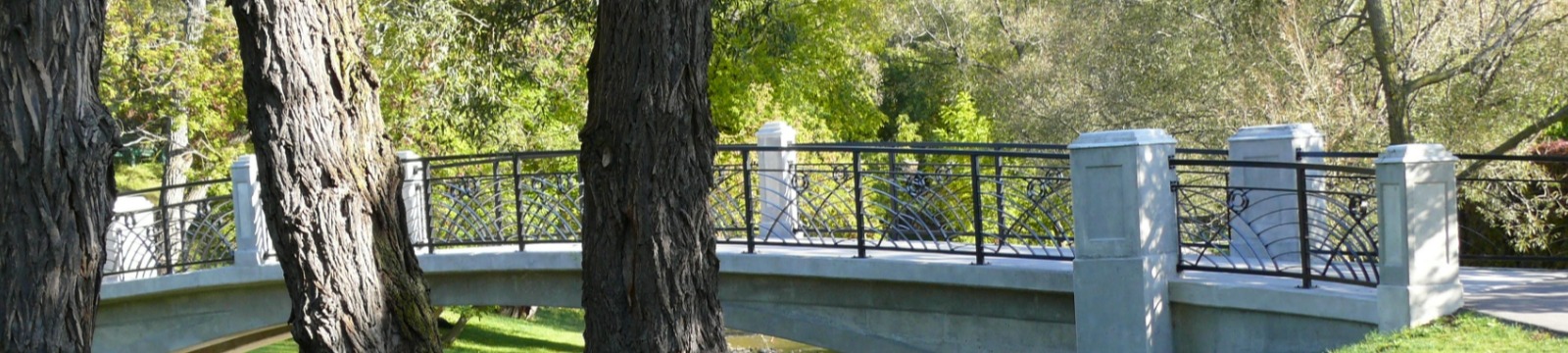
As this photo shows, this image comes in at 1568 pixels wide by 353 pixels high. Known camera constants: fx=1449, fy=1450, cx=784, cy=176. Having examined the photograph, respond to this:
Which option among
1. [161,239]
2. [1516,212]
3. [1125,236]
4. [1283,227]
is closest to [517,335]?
[161,239]

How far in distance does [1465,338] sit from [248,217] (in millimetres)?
10856

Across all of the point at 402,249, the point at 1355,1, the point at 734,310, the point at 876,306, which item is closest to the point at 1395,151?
the point at 876,306

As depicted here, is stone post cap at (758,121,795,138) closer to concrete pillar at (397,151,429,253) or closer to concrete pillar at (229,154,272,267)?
concrete pillar at (397,151,429,253)

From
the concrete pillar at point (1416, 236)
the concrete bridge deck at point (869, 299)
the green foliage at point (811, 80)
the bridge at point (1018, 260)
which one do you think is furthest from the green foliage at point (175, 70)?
the concrete pillar at point (1416, 236)

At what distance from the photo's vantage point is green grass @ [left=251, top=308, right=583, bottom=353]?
21141 mm

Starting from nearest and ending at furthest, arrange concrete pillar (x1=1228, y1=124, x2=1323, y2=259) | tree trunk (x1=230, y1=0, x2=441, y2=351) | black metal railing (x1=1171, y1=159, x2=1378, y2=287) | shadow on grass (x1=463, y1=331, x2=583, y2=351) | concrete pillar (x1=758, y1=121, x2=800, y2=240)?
tree trunk (x1=230, y1=0, x2=441, y2=351)
black metal railing (x1=1171, y1=159, x2=1378, y2=287)
concrete pillar (x1=1228, y1=124, x2=1323, y2=259)
concrete pillar (x1=758, y1=121, x2=800, y2=240)
shadow on grass (x1=463, y1=331, x2=583, y2=351)

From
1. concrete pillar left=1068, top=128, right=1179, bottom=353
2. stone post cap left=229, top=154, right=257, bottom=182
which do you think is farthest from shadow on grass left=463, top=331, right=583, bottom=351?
concrete pillar left=1068, top=128, right=1179, bottom=353

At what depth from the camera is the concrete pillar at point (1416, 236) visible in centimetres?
725

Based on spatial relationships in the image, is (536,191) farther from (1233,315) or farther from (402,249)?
(1233,315)

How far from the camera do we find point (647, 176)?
717 centimetres

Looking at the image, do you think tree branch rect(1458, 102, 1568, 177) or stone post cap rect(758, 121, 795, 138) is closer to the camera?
stone post cap rect(758, 121, 795, 138)

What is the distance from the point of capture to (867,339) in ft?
35.8

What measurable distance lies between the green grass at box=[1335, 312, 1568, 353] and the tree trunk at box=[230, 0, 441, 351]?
15.8 feet

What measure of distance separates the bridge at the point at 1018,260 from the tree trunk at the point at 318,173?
4076 mm
